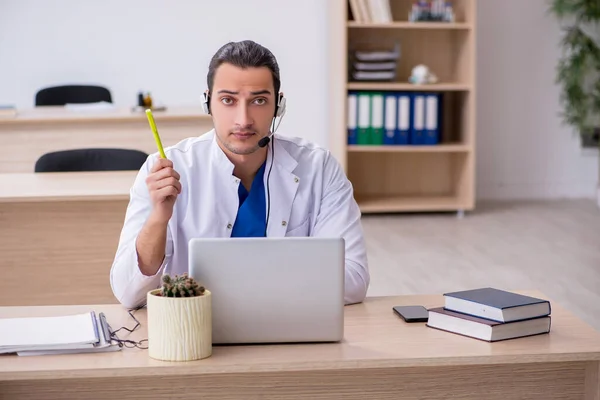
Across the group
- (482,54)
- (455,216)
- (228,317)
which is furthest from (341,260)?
(482,54)

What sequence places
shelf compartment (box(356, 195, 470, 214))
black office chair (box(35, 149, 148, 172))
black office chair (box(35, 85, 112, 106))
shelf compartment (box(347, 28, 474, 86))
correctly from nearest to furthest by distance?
black office chair (box(35, 149, 148, 172)) → black office chair (box(35, 85, 112, 106)) → shelf compartment (box(356, 195, 470, 214)) → shelf compartment (box(347, 28, 474, 86))

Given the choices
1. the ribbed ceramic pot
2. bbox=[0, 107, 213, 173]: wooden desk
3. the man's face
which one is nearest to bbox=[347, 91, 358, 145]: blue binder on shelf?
bbox=[0, 107, 213, 173]: wooden desk

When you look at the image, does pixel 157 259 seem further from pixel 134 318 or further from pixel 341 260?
pixel 341 260

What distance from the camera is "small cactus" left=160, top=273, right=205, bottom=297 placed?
1.50 m

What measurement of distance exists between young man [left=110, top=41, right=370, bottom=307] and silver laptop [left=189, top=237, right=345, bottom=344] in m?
0.27

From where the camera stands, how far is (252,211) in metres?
2.07

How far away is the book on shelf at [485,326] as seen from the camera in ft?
5.40

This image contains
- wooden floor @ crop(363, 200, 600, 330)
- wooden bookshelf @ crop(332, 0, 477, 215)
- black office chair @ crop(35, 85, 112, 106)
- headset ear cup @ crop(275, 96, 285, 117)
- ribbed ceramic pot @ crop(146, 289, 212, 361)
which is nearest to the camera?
ribbed ceramic pot @ crop(146, 289, 212, 361)

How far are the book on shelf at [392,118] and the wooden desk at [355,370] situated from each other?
4.31 metres

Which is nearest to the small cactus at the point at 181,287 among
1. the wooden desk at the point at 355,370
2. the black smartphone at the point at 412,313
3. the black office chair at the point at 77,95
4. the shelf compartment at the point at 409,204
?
the wooden desk at the point at 355,370

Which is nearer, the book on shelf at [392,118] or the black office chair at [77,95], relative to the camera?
the black office chair at [77,95]

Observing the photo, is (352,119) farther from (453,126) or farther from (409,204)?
(453,126)

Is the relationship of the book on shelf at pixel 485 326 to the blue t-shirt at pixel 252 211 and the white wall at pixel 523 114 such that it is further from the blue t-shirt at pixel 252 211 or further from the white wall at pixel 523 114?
the white wall at pixel 523 114

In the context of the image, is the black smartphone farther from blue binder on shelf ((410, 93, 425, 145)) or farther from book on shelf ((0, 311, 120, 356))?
blue binder on shelf ((410, 93, 425, 145))
